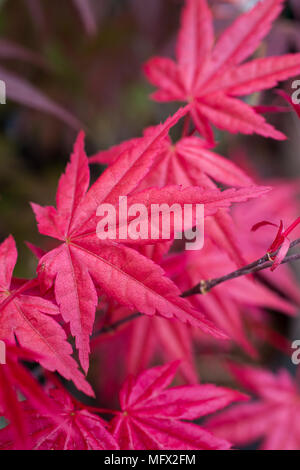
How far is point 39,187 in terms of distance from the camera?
3.86 ft

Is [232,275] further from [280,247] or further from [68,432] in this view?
[68,432]

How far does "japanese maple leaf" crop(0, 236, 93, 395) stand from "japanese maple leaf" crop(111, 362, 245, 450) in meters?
0.12

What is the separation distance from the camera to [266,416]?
77cm

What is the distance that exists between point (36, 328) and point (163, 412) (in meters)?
0.17

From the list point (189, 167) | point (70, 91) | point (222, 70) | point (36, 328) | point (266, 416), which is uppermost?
point (70, 91)

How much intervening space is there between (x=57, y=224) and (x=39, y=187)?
79cm

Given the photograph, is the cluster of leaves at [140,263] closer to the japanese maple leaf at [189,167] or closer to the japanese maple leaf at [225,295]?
the japanese maple leaf at [189,167]

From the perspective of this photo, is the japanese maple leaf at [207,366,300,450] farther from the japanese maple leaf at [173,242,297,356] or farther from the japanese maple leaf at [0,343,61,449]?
the japanese maple leaf at [0,343,61,449]

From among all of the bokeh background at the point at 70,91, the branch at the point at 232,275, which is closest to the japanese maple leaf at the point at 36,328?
the branch at the point at 232,275

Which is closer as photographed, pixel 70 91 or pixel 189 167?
pixel 189 167

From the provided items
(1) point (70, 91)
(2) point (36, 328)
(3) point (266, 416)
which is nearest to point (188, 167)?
(2) point (36, 328)

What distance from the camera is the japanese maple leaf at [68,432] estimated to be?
15.9 inches

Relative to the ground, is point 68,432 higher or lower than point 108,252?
lower

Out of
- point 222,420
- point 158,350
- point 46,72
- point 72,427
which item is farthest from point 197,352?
point 46,72
